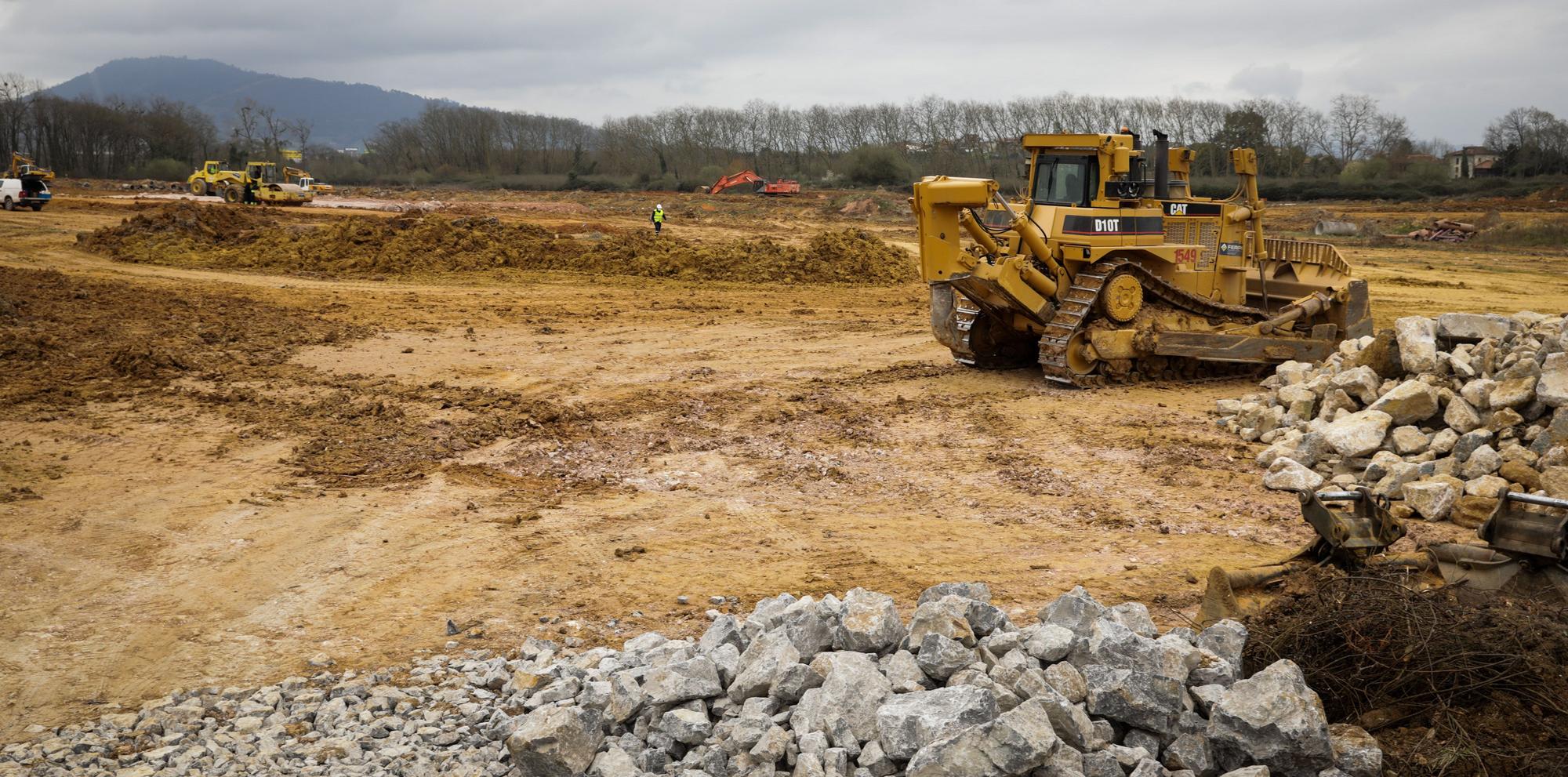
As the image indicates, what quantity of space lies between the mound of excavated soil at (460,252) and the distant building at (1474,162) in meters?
43.7

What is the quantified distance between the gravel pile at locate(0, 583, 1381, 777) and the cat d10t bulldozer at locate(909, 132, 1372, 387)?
686cm

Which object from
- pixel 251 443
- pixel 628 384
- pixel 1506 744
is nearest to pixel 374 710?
pixel 1506 744

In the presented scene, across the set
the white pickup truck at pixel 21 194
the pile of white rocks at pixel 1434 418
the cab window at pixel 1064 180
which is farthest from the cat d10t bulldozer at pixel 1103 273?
the white pickup truck at pixel 21 194

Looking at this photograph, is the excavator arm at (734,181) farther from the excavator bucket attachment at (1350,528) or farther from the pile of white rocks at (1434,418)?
the excavator bucket attachment at (1350,528)

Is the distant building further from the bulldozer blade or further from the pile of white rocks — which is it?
the pile of white rocks

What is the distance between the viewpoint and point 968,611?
16.5 ft

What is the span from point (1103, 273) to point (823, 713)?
28.6ft

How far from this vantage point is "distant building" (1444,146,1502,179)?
56.8 m

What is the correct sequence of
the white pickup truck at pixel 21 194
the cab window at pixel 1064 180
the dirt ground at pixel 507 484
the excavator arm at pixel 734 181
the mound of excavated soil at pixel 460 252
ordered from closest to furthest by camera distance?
the dirt ground at pixel 507 484 < the cab window at pixel 1064 180 < the mound of excavated soil at pixel 460 252 < the white pickup truck at pixel 21 194 < the excavator arm at pixel 734 181

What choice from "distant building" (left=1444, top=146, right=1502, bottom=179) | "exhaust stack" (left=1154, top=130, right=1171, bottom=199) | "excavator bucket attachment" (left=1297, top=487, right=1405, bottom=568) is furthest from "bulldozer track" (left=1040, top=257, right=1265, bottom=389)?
"distant building" (left=1444, top=146, right=1502, bottom=179)

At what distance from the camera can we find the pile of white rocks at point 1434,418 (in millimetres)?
8188

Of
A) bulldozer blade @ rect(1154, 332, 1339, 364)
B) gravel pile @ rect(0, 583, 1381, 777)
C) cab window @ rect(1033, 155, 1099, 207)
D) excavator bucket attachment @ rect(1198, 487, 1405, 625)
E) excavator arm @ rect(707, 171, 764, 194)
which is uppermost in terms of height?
excavator arm @ rect(707, 171, 764, 194)

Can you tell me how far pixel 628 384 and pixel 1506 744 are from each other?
9852mm

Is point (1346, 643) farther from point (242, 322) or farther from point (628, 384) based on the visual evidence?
point (242, 322)
